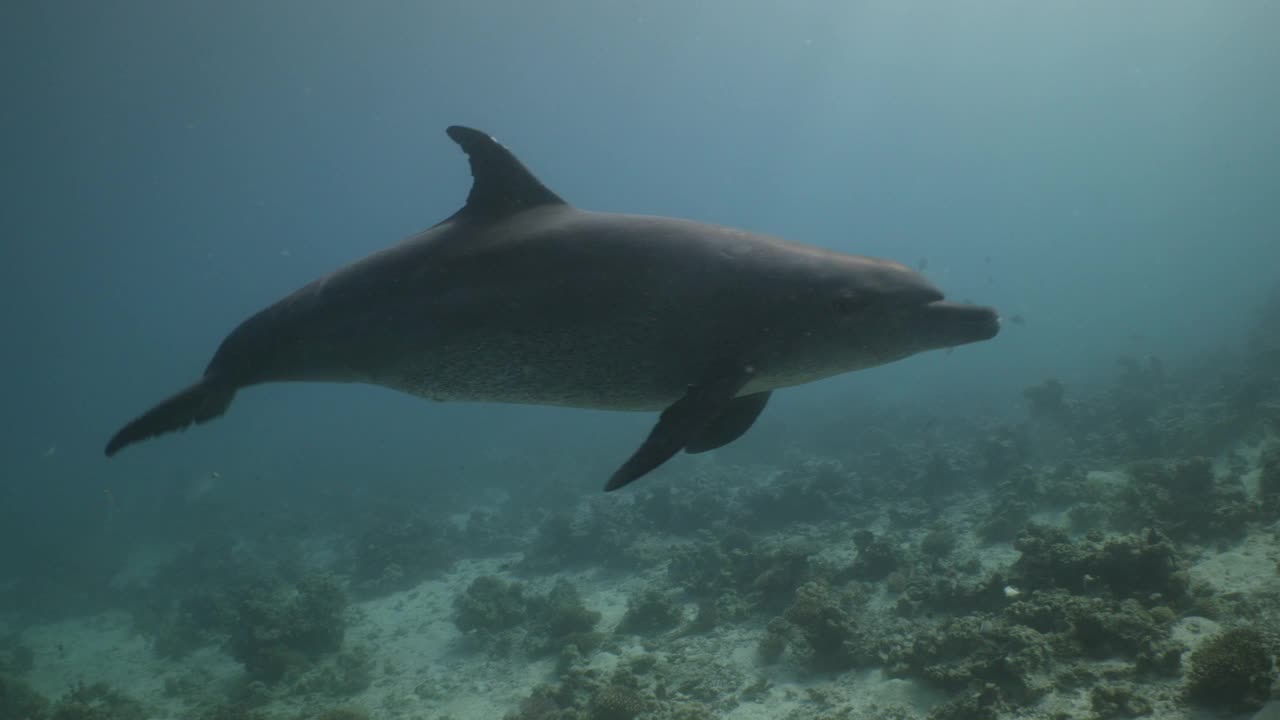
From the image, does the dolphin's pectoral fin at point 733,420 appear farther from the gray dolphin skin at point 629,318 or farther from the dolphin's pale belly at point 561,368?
the dolphin's pale belly at point 561,368

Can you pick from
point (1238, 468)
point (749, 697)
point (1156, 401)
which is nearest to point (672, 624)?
point (749, 697)

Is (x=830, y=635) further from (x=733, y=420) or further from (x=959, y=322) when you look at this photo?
(x=959, y=322)

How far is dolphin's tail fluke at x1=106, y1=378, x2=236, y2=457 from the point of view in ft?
11.6

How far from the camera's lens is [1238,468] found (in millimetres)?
11172

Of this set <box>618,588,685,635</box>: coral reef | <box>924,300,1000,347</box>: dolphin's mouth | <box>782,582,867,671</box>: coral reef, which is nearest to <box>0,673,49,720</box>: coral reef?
<box>618,588,685,635</box>: coral reef

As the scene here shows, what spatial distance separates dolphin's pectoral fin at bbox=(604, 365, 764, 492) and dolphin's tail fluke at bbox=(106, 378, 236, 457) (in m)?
2.71

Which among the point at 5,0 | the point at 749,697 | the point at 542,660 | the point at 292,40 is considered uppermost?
the point at 292,40

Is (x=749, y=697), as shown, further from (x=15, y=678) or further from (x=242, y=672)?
(x=15, y=678)

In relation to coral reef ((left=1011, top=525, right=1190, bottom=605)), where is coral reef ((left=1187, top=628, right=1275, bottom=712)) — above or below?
above

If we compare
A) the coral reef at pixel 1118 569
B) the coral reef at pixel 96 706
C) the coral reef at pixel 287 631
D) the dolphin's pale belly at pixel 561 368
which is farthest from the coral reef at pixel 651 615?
the coral reef at pixel 96 706

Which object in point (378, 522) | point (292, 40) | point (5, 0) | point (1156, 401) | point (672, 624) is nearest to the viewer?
point (672, 624)

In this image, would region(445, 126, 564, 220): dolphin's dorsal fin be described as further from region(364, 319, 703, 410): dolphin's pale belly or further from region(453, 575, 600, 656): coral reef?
region(453, 575, 600, 656): coral reef

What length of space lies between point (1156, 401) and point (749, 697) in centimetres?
2057

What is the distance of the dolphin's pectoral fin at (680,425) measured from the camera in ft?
8.16
